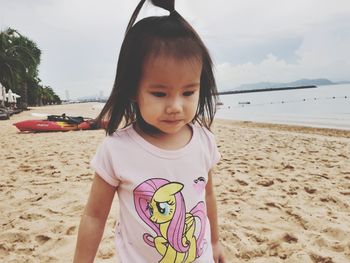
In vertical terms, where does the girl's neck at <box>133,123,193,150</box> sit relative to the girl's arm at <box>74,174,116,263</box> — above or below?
above

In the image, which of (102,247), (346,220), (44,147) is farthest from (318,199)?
(44,147)

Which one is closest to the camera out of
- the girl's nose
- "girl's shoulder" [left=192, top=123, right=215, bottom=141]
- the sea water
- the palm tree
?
the girl's nose

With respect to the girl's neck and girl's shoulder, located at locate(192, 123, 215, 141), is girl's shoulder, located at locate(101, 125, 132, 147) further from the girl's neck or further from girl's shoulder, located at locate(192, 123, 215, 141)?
girl's shoulder, located at locate(192, 123, 215, 141)

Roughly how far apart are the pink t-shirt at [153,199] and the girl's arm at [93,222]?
6 centimetres

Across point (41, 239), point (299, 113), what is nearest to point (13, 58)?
point (299, 113)

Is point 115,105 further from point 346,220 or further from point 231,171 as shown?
point 231,171

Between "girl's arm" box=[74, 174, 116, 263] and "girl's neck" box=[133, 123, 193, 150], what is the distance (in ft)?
0.83

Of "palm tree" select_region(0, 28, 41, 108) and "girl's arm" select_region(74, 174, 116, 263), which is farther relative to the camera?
"palm tree" select_region(0, 28, 41, 108)

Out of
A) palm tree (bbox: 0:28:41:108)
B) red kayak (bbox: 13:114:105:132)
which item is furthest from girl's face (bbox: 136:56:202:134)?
palm tree (bbox: 0:28:41:108)

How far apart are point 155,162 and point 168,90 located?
11.5 inches

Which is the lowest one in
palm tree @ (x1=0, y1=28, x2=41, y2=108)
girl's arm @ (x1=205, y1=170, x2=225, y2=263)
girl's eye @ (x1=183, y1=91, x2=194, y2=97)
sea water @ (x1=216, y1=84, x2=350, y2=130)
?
sea water @ (x1=216, y1=84, x2=350, y2=130)

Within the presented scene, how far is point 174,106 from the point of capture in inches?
47.6

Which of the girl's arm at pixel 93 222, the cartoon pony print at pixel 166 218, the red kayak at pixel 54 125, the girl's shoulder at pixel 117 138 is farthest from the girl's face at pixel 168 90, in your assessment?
the red kayak at pixel 54 125

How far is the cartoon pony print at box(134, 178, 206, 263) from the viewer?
1.25 meters
